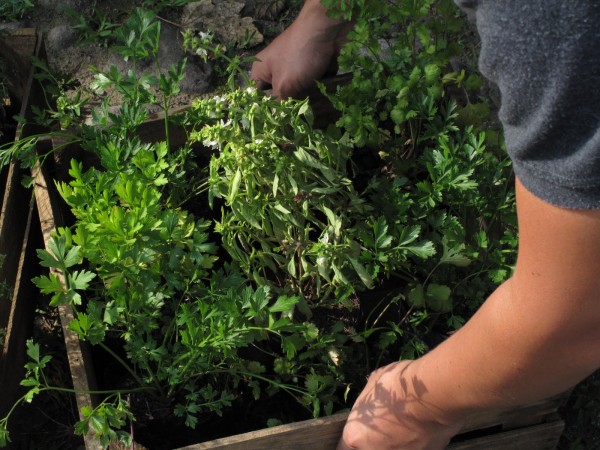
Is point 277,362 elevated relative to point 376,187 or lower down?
lower down

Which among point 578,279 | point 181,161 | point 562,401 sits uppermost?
point 578,279

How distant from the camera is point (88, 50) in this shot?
3.65m

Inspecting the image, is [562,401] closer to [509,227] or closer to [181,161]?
[509,227]

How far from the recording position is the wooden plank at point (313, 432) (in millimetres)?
1731

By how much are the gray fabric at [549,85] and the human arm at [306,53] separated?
4.57 feet

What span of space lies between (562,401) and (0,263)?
60.2 inches

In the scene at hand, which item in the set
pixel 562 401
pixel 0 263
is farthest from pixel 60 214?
pixel 562 401

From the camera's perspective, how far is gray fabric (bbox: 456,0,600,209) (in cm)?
90

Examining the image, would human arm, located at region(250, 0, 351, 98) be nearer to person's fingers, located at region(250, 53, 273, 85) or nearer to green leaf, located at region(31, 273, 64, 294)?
person's fingers, located at region(250, 53, 273, 85)

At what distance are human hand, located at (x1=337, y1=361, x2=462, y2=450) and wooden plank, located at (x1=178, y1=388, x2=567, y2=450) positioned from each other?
5 cm

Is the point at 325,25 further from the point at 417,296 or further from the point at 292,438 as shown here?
the point at 292,438

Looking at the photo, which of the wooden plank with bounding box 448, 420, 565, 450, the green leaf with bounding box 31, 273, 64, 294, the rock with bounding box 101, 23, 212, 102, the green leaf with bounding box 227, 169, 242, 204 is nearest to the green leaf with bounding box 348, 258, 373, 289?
the green leaf with bounding box 227, 169, 242, 204

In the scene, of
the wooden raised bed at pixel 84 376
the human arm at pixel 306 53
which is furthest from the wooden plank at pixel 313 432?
the human arm at pixel 306 53

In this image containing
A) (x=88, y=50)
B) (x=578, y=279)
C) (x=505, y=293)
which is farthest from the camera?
(x=88, y=50)
